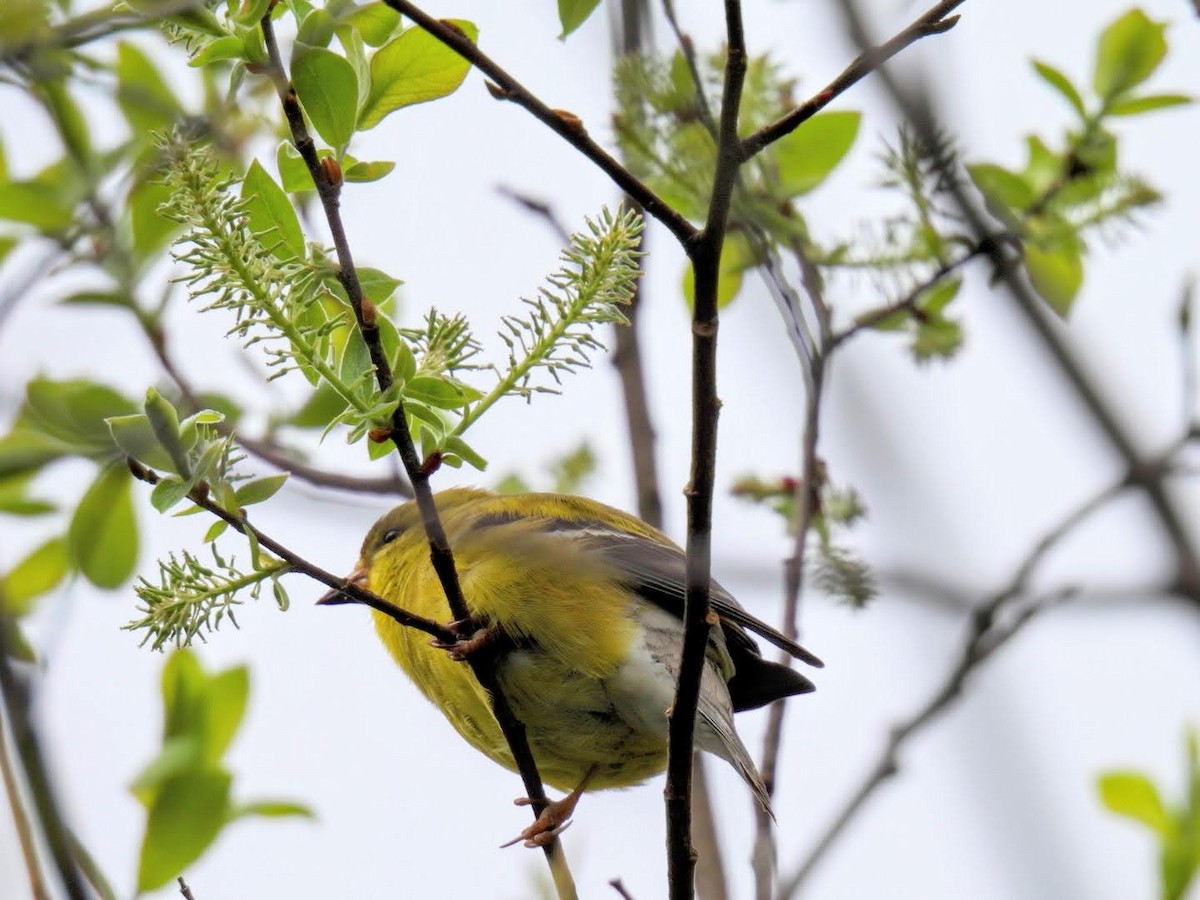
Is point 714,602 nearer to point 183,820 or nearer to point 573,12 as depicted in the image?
point 183,820

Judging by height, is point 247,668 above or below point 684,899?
above

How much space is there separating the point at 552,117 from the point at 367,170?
526mm

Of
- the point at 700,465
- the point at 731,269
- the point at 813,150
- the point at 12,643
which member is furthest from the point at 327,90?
the point at 813,150

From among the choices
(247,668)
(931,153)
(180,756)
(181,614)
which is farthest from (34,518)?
(931,153)

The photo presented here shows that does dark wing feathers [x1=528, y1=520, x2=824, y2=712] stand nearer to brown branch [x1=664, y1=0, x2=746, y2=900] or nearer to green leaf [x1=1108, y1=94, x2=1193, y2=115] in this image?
brown branch [x1=664, y1=0, x2=746, y2=900]

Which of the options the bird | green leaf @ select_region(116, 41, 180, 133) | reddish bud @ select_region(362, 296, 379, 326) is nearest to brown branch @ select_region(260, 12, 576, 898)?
reddish bud @ select_region(362, 296, 379, 326)

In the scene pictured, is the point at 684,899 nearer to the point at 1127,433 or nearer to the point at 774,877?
the point at 774,877

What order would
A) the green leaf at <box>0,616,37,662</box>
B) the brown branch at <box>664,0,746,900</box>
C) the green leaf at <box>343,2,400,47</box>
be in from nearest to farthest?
1. the brown branch at <box>664,0,746,900</box>
2. the green leaf at <box>0,616,37,662</box>
3. the green leaf at <box>343,2,400,47</box>

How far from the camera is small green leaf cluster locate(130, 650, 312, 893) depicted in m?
3.14

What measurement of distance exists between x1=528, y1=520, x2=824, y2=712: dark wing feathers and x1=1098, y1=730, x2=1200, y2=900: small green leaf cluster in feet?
2.96

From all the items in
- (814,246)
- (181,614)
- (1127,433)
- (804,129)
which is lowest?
(181,614)

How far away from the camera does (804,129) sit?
3.96 m

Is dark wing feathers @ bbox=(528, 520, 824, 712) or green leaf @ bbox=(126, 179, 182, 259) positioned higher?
green leaf @ bbox=(126, 179, 182, 259)

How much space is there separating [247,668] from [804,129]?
203 cm
